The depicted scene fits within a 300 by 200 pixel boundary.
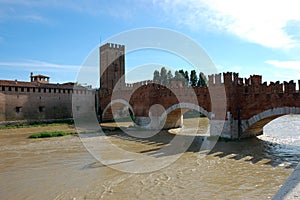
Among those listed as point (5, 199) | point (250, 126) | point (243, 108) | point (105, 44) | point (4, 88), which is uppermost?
point (105, 44)

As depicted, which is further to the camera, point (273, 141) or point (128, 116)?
point (128, 116)

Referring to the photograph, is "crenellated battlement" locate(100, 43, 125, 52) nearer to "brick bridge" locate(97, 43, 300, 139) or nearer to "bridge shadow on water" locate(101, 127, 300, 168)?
"brick bridge" locate(97, 43, 300, 139)

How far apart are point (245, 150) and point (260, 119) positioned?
2374 millimetres

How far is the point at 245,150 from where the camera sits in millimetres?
11086

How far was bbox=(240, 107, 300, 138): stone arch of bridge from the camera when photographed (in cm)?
1144

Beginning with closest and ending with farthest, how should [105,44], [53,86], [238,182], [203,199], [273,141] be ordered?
1. [203,199]
2. [238,182]
3. [273,141]
4. [53,86]
5. [105,44]

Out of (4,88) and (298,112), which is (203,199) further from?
(4,88)

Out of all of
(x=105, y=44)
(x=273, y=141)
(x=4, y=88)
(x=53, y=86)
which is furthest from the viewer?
(x=105, y=44)

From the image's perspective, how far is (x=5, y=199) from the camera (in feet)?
20.2

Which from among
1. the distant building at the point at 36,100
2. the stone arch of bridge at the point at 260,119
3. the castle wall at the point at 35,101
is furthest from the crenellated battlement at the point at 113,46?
the stone arch of bridge at the point at 260,119

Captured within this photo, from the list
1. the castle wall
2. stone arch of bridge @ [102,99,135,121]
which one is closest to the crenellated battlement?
the castle wall

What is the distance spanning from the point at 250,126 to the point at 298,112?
8.68 feet

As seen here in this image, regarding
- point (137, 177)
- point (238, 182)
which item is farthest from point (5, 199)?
point (238, 182)

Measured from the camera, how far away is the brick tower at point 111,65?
35656mm
